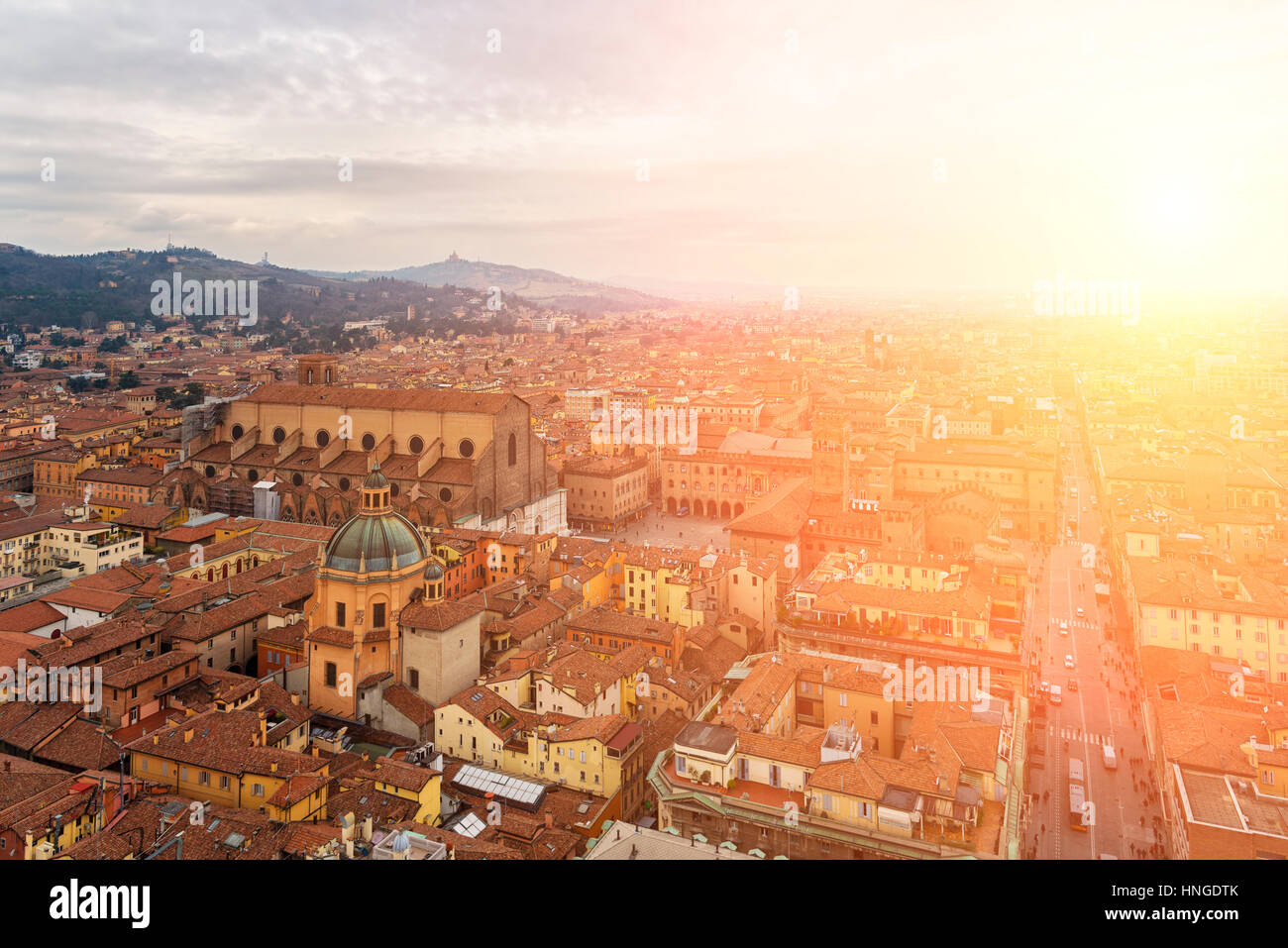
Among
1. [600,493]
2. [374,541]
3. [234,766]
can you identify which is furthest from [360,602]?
[600,493]

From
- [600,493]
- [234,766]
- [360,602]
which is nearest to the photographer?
[234,766]

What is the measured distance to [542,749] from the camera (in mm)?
17219

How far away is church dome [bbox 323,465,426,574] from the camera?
20969 millimetres

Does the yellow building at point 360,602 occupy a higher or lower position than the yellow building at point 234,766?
higher

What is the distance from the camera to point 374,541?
21.1 meters

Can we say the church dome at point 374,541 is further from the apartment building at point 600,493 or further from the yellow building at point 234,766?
the apartment building at point 600,493

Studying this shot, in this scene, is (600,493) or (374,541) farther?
(600,493)

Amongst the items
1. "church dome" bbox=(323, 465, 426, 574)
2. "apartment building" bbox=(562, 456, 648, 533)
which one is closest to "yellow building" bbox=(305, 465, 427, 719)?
"church dome" bbox=(323, 465, 426, 574)

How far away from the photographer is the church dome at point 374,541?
20969 millimetres

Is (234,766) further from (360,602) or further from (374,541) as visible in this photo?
(374,541)

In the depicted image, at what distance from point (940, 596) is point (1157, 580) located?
7.73 m

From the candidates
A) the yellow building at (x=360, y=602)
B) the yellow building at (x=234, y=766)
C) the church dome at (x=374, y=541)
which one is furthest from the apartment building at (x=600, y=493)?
the yellow building at (x=234, y=766)

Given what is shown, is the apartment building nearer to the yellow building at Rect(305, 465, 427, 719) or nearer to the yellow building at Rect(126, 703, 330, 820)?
the yellow building at Rect(305, 465, 427, 719)

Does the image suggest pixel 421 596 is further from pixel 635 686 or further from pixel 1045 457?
pixel 1045 457
